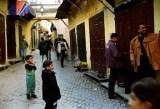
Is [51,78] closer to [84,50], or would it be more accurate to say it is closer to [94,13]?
[94,13]

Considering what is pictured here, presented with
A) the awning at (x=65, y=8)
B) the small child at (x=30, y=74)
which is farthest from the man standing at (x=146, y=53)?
the awning at (x=65, y=8)

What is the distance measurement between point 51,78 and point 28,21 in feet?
106

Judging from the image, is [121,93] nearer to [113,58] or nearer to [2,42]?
[113,58]

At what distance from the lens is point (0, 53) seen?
74.4ft

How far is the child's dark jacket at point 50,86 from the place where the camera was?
7593 millimetres

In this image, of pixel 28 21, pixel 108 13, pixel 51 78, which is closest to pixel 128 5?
pixel 108 13

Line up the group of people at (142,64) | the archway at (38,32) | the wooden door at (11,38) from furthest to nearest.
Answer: the archway at (38,32)
the wooden door at (11,38)
the group of people at (142,64)

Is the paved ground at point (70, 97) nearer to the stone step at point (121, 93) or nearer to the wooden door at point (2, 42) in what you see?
the stone step at point (121, 93)

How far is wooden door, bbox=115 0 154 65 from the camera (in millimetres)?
9352

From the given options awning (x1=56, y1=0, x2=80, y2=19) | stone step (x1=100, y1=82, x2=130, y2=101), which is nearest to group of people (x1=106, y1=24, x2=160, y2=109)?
stone step (x1=100, y1=82, x2=130, y2=101)

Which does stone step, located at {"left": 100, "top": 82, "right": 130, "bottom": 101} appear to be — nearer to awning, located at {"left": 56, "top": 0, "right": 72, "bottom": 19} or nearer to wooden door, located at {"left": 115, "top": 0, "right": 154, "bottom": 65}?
wooden door, located at {"left": 115, "top": 0, "right": 154, "bottom": 65}

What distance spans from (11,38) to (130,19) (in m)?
18.9

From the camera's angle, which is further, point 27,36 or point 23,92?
point 27,36

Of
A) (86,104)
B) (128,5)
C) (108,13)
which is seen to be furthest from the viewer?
(108,13)
